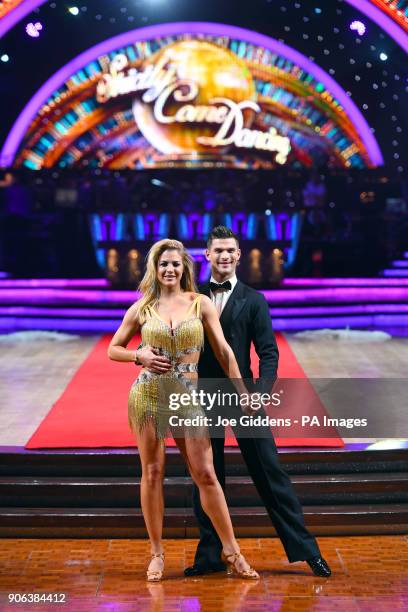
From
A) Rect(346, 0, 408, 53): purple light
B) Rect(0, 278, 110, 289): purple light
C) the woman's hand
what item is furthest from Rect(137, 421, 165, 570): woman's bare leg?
Rect(346, 0, 408, 53): purple light

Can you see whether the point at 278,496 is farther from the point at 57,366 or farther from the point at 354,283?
the point at 354,283

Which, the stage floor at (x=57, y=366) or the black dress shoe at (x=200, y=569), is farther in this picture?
the stage floor at (x=57, y=366)

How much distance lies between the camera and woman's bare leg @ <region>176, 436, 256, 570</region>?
3.70 m

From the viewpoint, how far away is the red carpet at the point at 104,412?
4914 mm

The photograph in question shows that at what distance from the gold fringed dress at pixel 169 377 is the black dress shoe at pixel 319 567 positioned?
2.41 feet

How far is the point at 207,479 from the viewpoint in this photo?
3.70m

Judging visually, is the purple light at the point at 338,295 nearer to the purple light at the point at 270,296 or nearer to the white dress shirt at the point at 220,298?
the purple light at the point at 270,296

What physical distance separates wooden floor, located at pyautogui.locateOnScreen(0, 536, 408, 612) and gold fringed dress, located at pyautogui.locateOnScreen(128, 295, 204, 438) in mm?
654

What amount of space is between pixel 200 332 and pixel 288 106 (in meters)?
13.1

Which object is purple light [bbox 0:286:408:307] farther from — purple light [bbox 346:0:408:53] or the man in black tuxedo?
the man in black tuxedo

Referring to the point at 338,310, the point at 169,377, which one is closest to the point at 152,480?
the point at 169,377

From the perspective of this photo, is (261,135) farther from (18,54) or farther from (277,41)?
(18,54)

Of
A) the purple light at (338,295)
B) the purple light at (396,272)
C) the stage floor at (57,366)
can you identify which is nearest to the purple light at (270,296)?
the purple light at (338,295)

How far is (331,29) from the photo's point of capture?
15.3 meters
